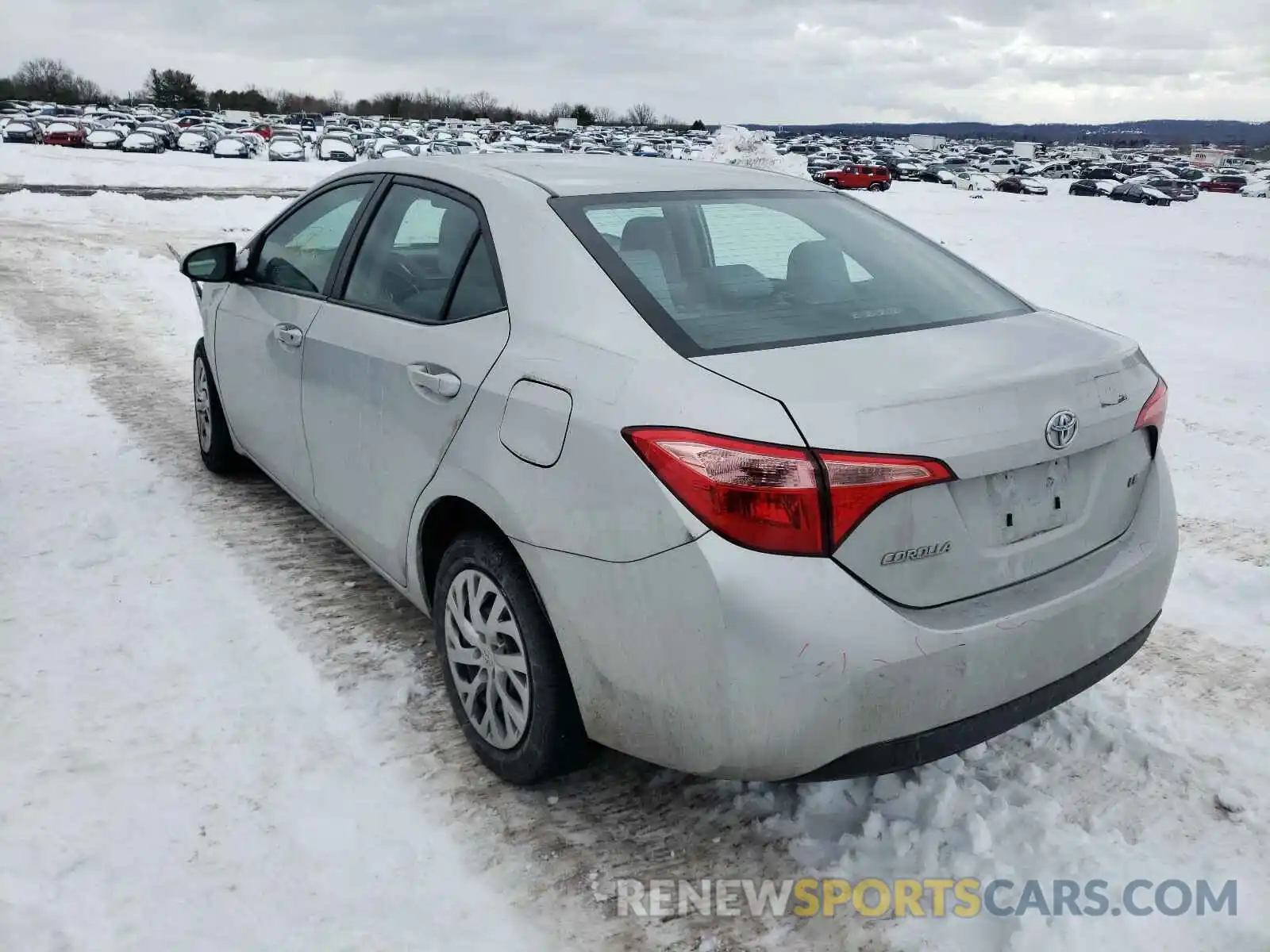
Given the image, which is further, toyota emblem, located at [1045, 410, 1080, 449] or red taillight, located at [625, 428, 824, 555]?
toyota emblem, located at [1045, 410, 1080, 449]

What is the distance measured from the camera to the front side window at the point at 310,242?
3639 mm

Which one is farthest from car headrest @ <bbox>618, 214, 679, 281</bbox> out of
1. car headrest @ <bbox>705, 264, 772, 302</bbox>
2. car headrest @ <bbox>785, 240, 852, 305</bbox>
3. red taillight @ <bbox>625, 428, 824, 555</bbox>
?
red taillight @ <bbox>625, 428, 824, 555</bbox>

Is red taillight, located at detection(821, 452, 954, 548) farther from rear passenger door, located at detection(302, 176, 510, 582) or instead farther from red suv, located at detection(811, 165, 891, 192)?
red suv, located at detection(811, 165, 891, 192)

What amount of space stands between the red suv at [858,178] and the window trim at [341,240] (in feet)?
122

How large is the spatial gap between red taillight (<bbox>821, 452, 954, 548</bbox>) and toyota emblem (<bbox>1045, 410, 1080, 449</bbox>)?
40 cm

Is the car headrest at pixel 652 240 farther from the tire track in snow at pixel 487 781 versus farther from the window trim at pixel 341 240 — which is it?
the tire track in snow at pixel 487 781

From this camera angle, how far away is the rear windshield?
2434mm

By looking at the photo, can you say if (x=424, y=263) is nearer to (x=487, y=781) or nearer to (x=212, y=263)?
(x=487, y=781)

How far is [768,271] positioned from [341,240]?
1.64 meters

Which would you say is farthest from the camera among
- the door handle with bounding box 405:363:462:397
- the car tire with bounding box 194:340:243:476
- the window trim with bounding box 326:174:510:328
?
the car tire with bounding box 194:340:243:476

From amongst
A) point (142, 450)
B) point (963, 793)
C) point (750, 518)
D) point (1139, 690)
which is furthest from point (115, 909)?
point (142, 450)

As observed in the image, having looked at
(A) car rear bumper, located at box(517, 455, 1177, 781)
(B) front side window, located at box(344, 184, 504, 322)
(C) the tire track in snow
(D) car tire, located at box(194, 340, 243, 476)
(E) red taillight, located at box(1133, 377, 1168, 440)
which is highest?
(B) front side window, located at box(344, 184, 504, 322)

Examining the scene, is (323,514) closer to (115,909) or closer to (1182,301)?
(115,909)

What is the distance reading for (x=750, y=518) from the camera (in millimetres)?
1979
